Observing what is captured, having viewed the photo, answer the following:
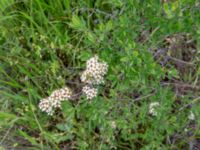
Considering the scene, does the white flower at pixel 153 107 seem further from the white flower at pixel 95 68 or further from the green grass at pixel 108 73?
the white flower at pixel 95 68

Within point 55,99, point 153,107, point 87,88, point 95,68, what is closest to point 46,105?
point 55,99

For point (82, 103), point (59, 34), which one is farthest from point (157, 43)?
point (59, 34)

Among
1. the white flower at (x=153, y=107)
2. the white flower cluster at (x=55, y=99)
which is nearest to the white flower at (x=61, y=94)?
the white flower cluster at (x=55, y=99)

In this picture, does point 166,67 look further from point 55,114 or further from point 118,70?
point 55,114

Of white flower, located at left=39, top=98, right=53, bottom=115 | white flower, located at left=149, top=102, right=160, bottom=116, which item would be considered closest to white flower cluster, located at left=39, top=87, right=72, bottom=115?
white flower, located at left=39, top=98, right=53, bottom=115

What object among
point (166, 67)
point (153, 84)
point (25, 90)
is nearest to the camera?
point (153, 84)

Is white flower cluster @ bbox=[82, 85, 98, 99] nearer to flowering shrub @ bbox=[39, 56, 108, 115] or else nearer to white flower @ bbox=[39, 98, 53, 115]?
flowering shrub @ bbox=[39, 56, 108, 115]
